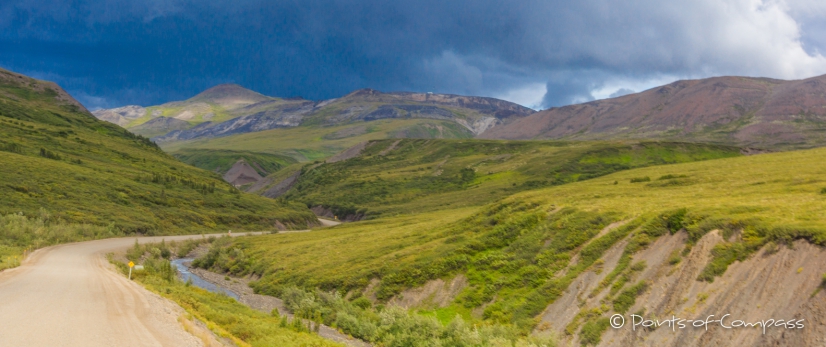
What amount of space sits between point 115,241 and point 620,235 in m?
66.1

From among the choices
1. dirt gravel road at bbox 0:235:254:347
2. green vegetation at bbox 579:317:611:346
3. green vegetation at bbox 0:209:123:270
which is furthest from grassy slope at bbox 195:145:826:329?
green vegetation at bbox 0:209:123:270

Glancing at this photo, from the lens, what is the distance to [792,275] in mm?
21359

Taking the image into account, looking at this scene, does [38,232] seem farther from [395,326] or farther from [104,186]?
[395,326]

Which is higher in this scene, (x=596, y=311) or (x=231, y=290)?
(x=596, y=311)

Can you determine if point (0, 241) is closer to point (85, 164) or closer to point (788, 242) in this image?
point (788, 242)

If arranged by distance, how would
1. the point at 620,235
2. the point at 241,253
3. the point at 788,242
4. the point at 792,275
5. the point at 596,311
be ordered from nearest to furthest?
the point at 792,275
the point at 788,242
the point at 596,311
the point at 620,235
the point at 241,253

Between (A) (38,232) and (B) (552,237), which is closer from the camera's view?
(B) (552,237)

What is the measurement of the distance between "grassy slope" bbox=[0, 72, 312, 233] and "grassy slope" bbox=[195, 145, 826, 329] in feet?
129

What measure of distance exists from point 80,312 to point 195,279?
124 ft

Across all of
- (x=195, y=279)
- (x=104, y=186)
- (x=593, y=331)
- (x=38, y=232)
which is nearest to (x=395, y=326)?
(x=593, y=331)

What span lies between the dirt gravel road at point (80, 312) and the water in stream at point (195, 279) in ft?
48.4

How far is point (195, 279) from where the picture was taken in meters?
57.8

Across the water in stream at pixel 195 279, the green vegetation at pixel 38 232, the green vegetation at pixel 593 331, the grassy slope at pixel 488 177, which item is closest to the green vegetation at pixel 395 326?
the green vegetation at pixel 593 331

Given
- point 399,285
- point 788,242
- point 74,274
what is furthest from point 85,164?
point 788,242
